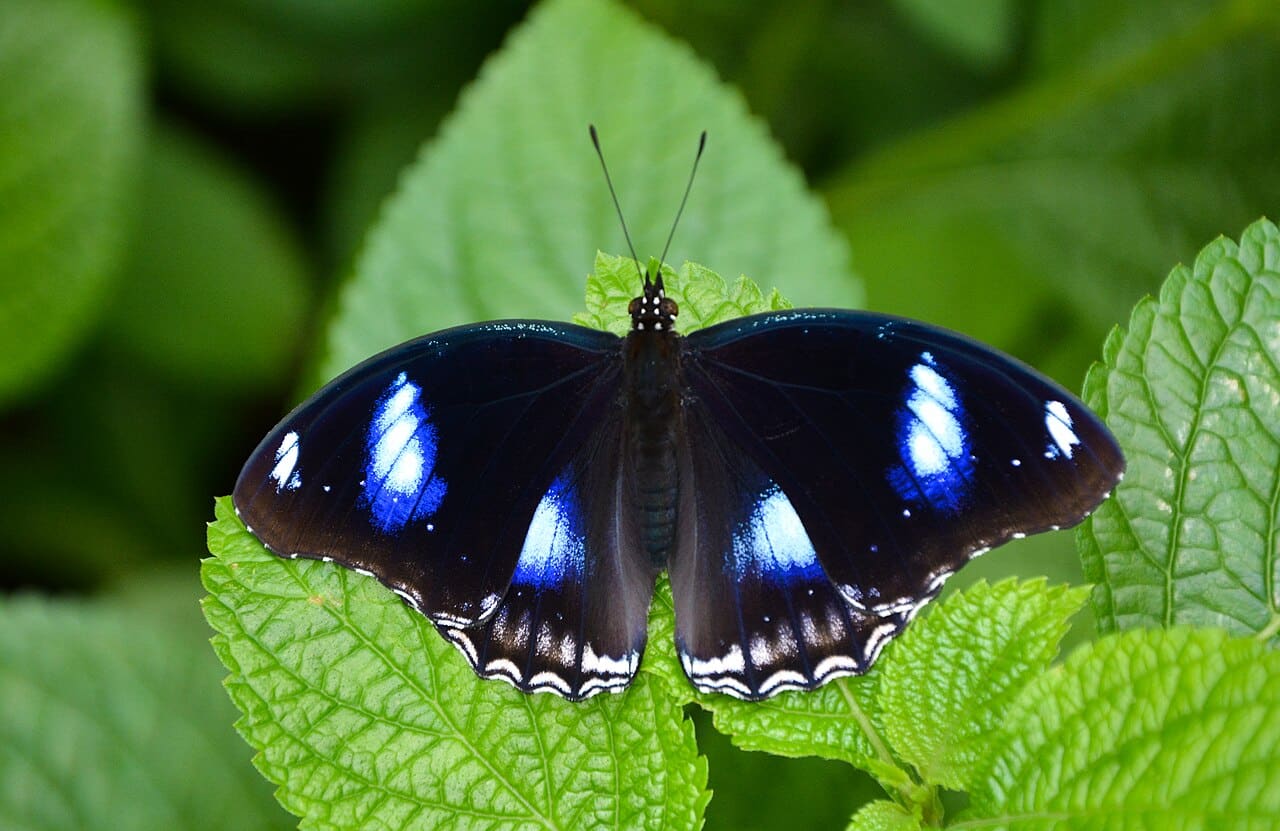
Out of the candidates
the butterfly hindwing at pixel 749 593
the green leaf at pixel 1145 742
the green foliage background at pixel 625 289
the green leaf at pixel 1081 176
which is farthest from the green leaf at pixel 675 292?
the green leaf at pixel 1081 176

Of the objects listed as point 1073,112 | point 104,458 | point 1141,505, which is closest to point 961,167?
point 1073,112

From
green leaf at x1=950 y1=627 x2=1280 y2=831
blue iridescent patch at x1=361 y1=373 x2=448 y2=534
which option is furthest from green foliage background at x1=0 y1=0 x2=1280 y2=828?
blue iridescent patch at x1=361 y1=373 x2=448 y2=534

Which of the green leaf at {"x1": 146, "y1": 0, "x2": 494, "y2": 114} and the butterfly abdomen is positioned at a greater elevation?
the green leaf at {"x1": 146, "y1": 0, "x2": 494, "y2": 114}

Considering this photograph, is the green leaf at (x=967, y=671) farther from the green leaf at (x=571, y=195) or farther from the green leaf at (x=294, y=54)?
the green leaf at (x=294, y=54)

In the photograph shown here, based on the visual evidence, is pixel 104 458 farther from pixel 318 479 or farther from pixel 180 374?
pixel 318 479

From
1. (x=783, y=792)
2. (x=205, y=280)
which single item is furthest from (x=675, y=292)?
(x=205, y=280)

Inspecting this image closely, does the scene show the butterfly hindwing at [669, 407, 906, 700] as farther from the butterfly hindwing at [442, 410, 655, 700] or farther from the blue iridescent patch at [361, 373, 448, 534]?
the blue iridescent patch at [361, 373, 448, 534]

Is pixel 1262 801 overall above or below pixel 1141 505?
below
